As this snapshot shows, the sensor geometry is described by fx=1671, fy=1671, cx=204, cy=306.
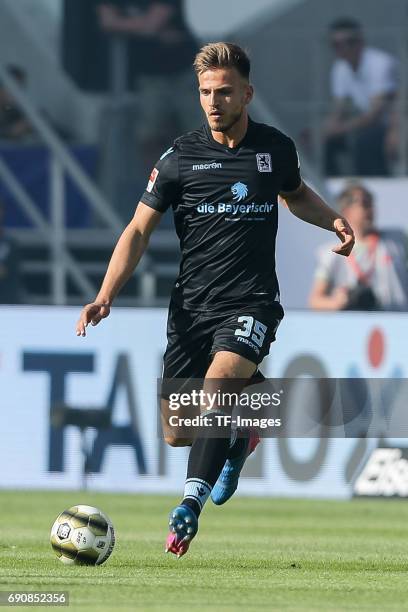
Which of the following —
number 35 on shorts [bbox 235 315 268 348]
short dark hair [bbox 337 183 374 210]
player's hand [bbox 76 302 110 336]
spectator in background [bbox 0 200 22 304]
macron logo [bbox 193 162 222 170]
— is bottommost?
spectator in background [bbox 0 200 22 304]

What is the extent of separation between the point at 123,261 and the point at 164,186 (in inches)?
16.8

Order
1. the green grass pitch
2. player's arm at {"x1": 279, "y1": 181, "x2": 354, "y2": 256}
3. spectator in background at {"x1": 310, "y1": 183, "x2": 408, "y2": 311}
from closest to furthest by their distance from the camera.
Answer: the green grass pitch, player's arm at {"x1": 279, "y1": 181, "x2": 354, "y2": 256}, spectator in background at {"x1": 310, "y1": 183, "x2": 408, "y2": 311}

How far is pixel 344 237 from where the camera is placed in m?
7.85

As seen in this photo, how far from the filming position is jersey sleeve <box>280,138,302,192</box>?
7840 millimetres

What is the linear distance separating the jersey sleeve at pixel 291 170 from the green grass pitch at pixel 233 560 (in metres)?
1.78

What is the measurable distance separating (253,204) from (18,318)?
6388 mm

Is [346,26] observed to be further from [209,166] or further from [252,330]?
[252,330]

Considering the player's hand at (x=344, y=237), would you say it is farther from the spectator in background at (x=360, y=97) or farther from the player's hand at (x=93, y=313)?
the spectator in background at (x=360, y=97)

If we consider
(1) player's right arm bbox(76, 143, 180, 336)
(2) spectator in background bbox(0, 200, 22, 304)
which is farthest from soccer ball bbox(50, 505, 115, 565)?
(2) spectator in background bbox(0, 200, 22, 304)

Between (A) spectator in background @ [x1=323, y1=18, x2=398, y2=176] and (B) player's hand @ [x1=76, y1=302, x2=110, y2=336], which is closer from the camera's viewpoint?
(B) player's hand @ [x1=76, y1=302, x2=110, y2=336]

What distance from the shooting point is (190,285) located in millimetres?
7785

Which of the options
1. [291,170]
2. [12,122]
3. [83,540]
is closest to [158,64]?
[12,122]

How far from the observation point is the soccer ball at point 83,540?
7266mm

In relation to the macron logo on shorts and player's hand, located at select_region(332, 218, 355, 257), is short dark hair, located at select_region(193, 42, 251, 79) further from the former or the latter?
player's hand, located at select_region(332, 218, 355, 257)
